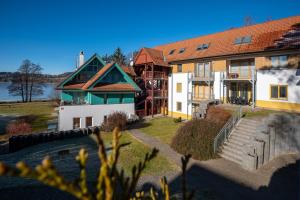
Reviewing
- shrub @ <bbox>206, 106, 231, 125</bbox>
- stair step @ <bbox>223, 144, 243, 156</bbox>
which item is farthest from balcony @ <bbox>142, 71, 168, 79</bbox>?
stair step @ <bbox>223, 144, 243, 156</bbox>

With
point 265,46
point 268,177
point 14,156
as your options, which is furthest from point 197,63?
A: point 14,156

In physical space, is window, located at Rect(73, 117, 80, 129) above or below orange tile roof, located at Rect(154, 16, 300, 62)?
below

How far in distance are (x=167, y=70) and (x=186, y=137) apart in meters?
19.2

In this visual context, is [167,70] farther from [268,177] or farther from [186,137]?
[268,177]

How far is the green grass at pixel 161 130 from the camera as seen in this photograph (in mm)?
21156

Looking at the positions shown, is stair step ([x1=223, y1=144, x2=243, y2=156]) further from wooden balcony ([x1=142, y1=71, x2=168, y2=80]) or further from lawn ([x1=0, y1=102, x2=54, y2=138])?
lawn ([x1=0, y1=102, x2=54, y2=138])

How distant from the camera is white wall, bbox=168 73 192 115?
100 feet

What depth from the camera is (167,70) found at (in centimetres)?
3422

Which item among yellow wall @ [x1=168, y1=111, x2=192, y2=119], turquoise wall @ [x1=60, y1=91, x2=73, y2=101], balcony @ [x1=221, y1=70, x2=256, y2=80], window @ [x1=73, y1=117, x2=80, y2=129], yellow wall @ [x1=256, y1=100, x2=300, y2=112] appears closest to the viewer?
yellow wall @ [x1=256, y1=100, x2=300, y2=112]

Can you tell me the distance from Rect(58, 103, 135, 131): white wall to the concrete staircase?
15964 millimetres

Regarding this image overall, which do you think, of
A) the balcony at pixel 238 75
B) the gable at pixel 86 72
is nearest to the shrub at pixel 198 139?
the balcony at pixel 238 75

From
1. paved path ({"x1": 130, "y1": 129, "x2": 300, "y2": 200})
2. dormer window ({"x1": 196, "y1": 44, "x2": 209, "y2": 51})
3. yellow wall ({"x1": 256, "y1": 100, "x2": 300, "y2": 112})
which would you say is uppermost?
dormer window ({"x1": 196, "y1": 44, "x2": 209, "y2": 51})

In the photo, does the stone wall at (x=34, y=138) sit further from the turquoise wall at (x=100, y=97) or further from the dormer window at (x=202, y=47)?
the dormer window at (x=202, y=47)

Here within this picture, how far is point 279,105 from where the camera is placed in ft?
71.1
